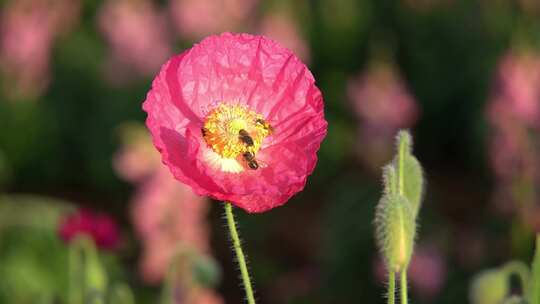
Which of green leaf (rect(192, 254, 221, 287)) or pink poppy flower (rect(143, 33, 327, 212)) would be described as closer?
pink poppy flower (rect(143, 33, 327, 212))

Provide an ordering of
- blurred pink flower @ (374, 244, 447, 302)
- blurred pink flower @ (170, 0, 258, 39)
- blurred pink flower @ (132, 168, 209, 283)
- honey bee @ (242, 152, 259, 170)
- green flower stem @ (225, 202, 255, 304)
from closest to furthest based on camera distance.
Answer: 1. green flower stem @ (225, 202, 255, 304)
2. honey bee @ (242, 152, 259, 170)
3. blurred pink flower @ (132, 168, 209, 283)
4. blurred pink flower @ (374, 244, 447, 302)
5. blurred pink flower @ (170, 0, 258, 39)

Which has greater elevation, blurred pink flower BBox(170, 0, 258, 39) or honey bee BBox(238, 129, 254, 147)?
blurred pink flower BBox(170, 0, 258, 39)

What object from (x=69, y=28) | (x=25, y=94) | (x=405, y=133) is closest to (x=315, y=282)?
(x=25, y=94)

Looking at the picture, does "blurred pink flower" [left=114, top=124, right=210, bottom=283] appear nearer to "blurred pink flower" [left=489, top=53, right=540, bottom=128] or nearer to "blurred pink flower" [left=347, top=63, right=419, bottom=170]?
"blurred pink flower" [left=489, top=53, right=540, bottom=128]

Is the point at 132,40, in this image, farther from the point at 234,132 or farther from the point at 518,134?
the point at 234,132

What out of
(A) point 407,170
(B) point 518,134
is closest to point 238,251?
(A) point 407,170

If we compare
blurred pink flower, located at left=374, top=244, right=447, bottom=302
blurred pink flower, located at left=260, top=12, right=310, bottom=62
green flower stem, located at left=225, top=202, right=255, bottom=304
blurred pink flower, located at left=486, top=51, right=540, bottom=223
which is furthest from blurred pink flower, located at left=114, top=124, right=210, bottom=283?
green flower stem, located at left=225, top=202, right=255, bottom=304
